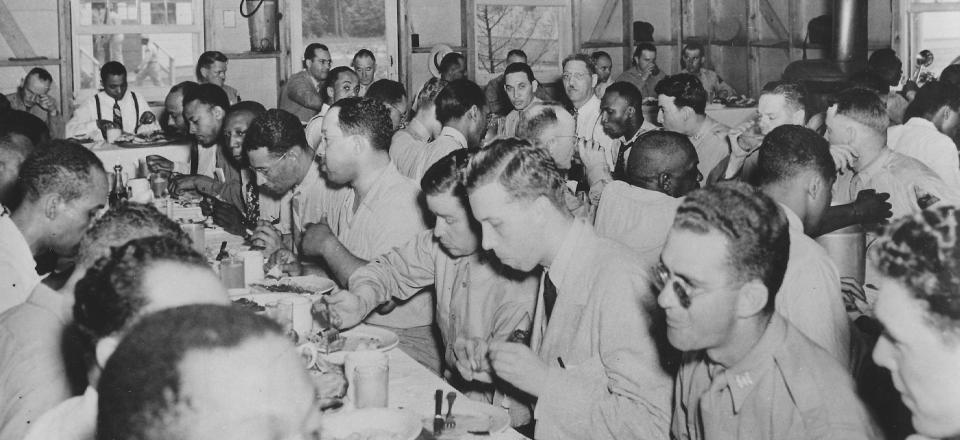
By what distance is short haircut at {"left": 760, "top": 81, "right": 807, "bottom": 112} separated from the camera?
625 centimetres

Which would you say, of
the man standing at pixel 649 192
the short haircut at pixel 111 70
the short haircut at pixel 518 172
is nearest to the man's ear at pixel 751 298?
the short haircut at pixel 518 172

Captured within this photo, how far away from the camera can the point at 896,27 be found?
12023mm

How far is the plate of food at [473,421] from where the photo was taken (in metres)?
2.59

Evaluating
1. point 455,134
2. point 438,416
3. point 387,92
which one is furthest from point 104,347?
point 387,92

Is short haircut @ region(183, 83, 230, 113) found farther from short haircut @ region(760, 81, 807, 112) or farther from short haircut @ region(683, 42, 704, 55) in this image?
short haircut @ region(683, 42, 704, 55)

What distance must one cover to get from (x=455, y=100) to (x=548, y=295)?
12.3ft

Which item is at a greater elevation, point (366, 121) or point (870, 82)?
point (870, 82)

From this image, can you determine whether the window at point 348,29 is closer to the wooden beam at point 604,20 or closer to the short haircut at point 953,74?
A: the wooden beam at point 604,20

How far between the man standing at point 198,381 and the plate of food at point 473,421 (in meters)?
1.41

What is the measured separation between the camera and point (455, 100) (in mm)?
6668

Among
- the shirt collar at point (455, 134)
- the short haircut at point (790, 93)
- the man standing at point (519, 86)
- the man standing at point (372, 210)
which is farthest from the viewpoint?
the man standing at point (519, 86)

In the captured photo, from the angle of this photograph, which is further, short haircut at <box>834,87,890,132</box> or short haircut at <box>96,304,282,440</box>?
short haircut at <box>834,87,890,132</box>

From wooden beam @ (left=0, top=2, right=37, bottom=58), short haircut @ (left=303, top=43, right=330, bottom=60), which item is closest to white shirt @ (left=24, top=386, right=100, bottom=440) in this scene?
short haircut @ (left=303, top=43, right=330, bottom=60)

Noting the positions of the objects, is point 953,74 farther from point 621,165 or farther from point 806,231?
point 806,231
